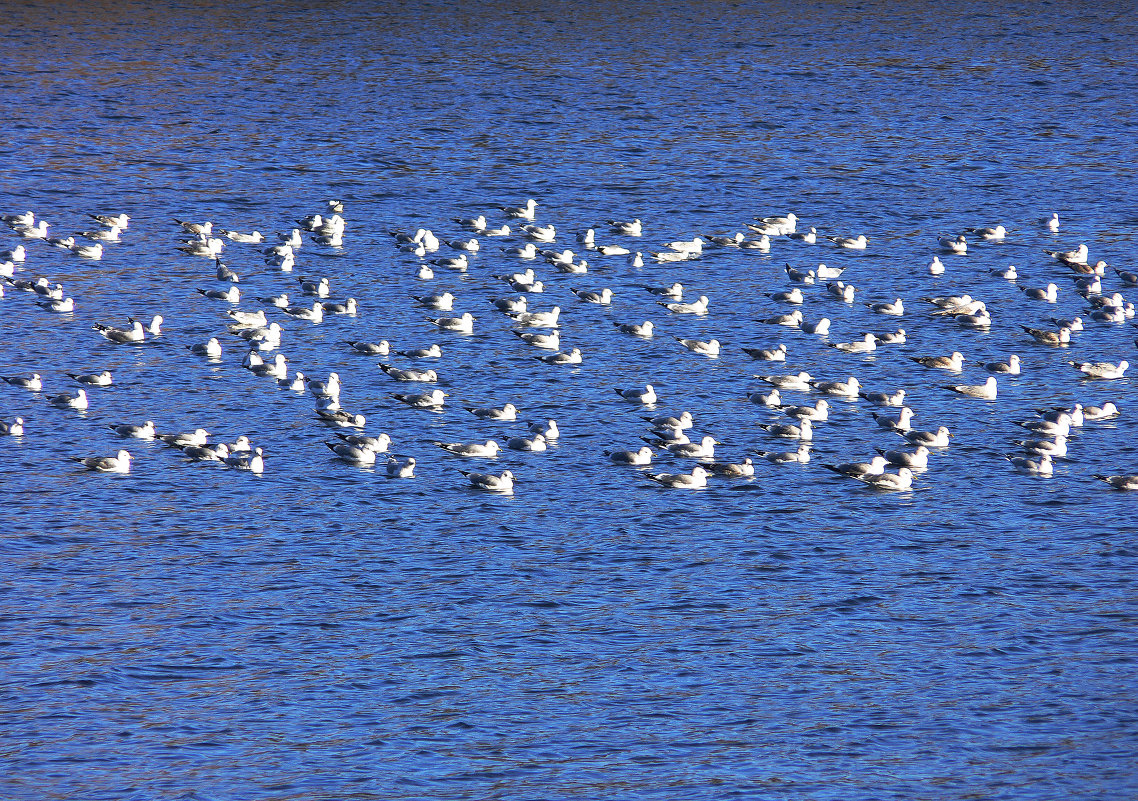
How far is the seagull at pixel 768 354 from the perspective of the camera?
3319 cm

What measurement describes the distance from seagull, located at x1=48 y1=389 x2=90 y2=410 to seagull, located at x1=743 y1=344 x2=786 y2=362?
42.6 feet

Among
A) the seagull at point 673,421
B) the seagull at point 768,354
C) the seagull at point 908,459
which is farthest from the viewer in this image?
the seagull at point 768,354

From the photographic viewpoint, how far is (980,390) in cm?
3127

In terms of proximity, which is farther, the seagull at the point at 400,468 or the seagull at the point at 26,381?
the seagull at the point at 26,381

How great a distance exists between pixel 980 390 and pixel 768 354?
4369 millimetres

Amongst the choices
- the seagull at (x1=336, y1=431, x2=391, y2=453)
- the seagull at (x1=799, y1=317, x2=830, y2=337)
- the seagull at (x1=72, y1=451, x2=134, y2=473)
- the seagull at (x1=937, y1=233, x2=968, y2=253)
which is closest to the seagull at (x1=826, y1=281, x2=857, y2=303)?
the seagull at (x1=799, y1=317, x2=830, y2=337)

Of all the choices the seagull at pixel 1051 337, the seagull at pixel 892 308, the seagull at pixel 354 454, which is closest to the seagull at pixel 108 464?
the seagull at pixel 354 454

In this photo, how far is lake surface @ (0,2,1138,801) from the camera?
18250 mm

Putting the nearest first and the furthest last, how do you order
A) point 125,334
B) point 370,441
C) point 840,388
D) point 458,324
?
point 370,441, point 840,388, point 125,334, point 458,324

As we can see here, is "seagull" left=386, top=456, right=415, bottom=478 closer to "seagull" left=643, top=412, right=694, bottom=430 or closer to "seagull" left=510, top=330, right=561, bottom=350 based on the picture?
"seagull" left=643, top=412, right=694, bottom=430

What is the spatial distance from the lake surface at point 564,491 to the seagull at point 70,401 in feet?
1.36

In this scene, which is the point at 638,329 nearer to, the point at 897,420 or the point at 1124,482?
the point at 897,420

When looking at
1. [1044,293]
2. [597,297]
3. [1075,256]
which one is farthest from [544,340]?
[1075,256]

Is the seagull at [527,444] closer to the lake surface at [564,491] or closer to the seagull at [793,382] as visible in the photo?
the lake surface at [564,491]
